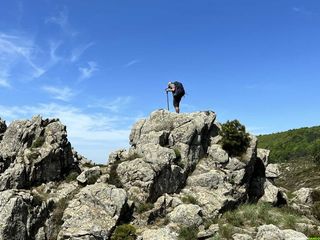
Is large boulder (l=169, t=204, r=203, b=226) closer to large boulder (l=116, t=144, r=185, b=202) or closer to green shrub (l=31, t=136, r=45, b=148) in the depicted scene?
Answer: large boulder (l=116, t=144, r=185, b=202)

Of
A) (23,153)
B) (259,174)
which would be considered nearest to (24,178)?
(23,153)

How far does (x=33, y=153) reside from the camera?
37.7 meters

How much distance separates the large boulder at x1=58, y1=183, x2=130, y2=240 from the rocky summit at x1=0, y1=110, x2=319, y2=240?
0.27ft

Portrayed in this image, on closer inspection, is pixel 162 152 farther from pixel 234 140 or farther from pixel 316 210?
pixel 316 210

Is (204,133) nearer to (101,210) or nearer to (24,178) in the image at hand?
(101,210)

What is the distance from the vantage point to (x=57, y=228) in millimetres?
32625

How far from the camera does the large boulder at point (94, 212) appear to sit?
30.9m

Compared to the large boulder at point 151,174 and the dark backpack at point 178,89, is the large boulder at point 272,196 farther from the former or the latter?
the dark backpack at point 178,89

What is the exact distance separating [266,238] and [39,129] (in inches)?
953

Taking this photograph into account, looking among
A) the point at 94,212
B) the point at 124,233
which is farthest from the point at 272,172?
the point at 94,212

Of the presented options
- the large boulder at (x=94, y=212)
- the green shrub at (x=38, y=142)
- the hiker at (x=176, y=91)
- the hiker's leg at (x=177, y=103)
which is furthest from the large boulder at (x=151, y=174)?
the green shrub at (x=38, y=142)

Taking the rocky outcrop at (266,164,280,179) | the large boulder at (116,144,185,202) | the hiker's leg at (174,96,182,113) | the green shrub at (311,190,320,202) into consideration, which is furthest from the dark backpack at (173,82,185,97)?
the green shrub at (311,190,320,202)

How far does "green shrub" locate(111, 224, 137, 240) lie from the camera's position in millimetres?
30703

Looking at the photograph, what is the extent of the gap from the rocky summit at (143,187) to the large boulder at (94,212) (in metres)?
0.08
